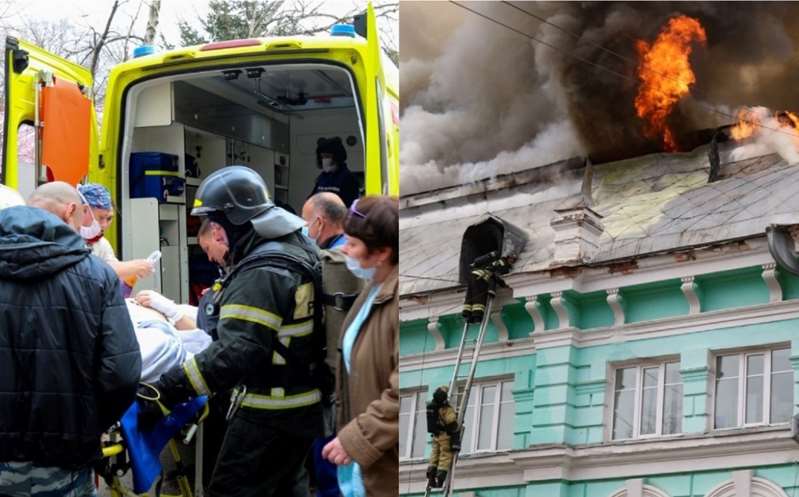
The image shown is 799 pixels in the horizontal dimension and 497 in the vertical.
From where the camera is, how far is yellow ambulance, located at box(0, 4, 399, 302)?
216 inches

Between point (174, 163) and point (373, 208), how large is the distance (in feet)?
10.6

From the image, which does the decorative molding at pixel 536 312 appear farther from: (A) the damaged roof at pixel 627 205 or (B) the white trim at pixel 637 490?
(B) the white trim at pixel 637 490

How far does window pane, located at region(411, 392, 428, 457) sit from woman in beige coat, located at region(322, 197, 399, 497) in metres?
0.65

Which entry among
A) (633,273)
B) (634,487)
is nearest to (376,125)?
(633,273)

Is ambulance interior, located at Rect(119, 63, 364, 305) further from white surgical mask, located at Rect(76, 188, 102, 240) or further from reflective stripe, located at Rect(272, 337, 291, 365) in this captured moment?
reflective stripe, located at Rect(272, 337, 291, 365)

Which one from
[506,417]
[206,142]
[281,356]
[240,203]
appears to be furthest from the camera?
A: [206,142]

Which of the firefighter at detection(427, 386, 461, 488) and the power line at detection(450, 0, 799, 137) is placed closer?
the power line at detection(450, 0, 799, 137)

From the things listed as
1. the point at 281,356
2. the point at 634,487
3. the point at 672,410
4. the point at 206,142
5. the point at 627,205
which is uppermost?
the point at 206,142

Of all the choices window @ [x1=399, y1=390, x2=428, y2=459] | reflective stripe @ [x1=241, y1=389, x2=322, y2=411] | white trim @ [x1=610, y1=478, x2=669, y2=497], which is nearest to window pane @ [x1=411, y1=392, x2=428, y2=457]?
window @ [x1=399, y1=390, x2=428, y2=459]

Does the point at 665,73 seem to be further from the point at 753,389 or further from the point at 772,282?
the point at 753,389

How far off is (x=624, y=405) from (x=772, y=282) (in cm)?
28

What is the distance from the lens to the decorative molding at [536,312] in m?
1.85

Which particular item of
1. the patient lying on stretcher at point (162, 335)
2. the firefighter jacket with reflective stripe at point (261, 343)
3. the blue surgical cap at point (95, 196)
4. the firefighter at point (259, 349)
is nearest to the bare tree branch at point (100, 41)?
the blue surgical cap at point (95, 196)

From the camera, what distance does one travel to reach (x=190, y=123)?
649 centimetres
